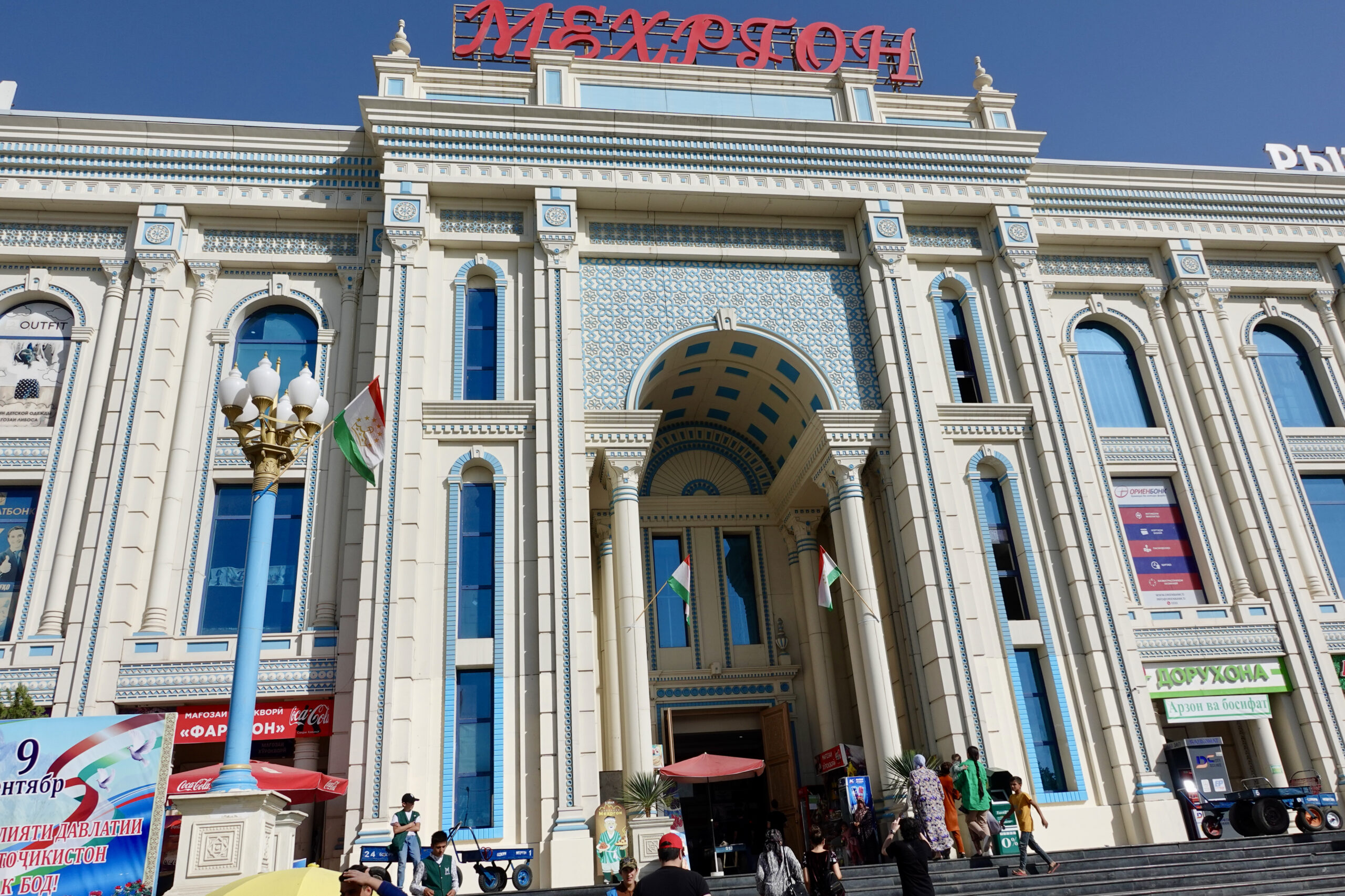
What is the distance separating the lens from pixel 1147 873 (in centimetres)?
1229

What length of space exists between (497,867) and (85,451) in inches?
377

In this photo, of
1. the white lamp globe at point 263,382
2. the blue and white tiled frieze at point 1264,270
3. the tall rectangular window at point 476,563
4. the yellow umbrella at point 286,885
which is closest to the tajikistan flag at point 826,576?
the tall rectangular window at point 476,563

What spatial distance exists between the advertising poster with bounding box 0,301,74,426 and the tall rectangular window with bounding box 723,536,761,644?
43.4 feet

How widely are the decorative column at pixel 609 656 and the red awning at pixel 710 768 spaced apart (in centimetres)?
104

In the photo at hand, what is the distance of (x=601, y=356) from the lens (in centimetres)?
1780

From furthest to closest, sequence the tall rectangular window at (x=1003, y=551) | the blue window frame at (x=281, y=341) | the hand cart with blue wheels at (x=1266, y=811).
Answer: the blue window frame at (x=281, y=341), the tall rectangular window at (x=1003, y=551), the hand cart with blue wheels at (x=1266, y=811)

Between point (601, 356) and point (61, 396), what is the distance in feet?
30.2

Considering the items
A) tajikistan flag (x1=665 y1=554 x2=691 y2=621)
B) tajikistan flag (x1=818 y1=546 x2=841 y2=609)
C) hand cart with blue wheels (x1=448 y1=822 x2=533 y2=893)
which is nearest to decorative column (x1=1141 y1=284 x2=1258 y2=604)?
tajikistan flag (x1=818 y1=546 x2=841 y2=609)

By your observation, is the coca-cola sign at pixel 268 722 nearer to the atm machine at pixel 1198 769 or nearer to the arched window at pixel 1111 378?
the atm machine at pixel 1198 769

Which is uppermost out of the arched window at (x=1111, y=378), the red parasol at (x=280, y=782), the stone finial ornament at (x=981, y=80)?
the stone finial ornament at (x=981, y=80)

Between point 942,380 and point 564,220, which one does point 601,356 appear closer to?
point 564,220

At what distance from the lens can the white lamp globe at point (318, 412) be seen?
10852 millimetres

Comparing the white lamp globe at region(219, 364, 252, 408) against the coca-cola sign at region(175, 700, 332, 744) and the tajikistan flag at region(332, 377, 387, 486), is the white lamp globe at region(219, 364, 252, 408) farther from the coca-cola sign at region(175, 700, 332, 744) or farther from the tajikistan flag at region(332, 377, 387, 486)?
the coca-cola sign at region(175, 700, 332, 744)

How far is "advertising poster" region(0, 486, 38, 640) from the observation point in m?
14.9
